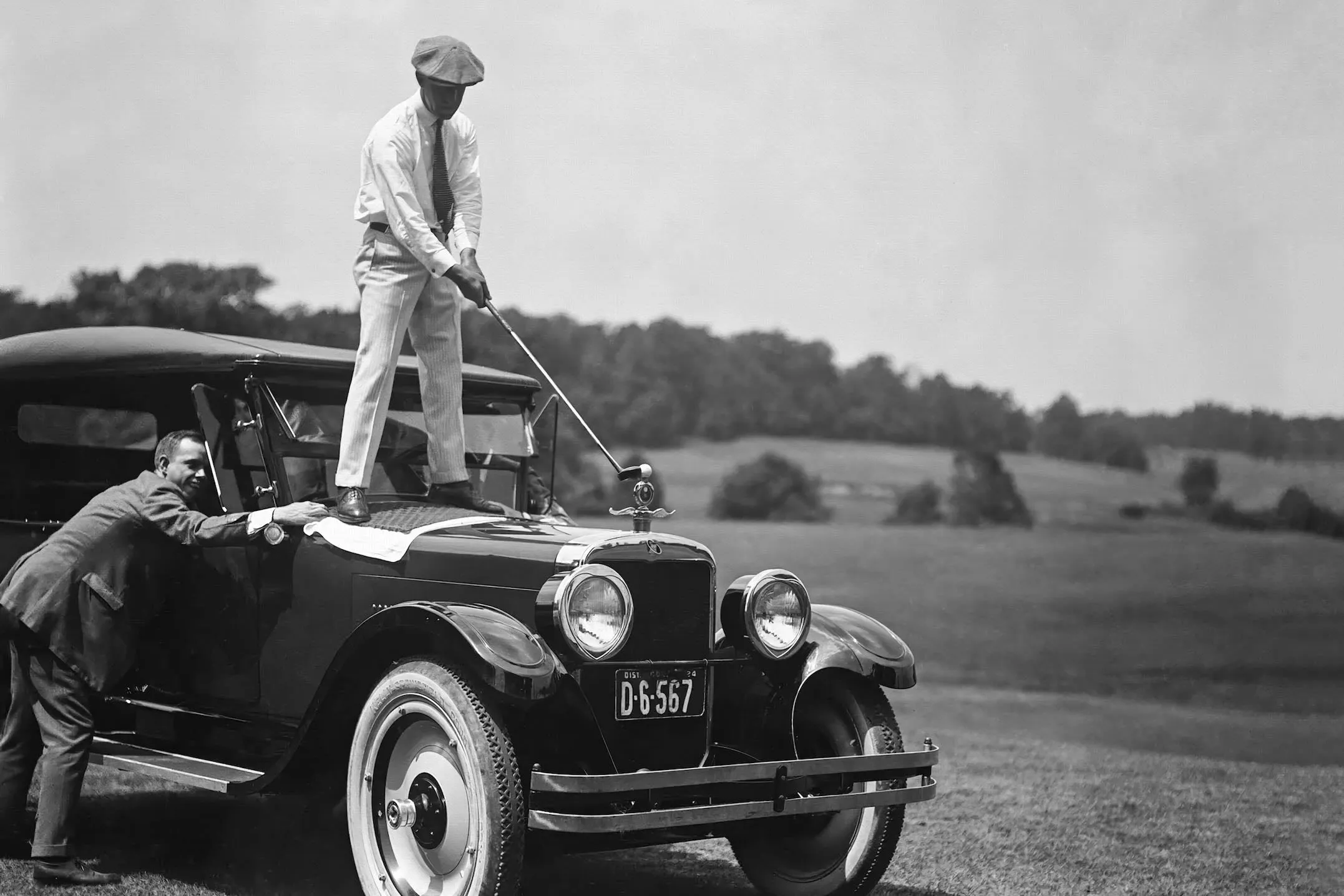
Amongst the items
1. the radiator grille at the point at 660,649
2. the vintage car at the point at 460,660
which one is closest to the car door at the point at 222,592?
the vintage car at the point at 460,660

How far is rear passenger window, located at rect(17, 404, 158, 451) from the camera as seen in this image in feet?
19.5

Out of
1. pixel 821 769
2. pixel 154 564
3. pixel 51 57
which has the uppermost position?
pixel 51 57

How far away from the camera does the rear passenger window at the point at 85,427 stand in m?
5.93

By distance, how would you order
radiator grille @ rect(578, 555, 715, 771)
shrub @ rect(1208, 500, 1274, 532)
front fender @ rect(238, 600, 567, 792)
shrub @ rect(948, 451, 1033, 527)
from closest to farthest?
front fender @ rect(238, 600, 567, 792), radiator grille @ rect(578, 555, 715, 771), shrub @ rect(1208, 500, 1274, 532), shrub @ rect(948, 451, 1033, 527)

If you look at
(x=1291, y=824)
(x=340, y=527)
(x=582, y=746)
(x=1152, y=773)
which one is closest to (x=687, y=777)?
(x=582, y=746)

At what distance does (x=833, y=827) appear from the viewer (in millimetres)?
4719

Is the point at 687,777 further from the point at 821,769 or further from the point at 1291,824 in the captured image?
the point at 1291,824

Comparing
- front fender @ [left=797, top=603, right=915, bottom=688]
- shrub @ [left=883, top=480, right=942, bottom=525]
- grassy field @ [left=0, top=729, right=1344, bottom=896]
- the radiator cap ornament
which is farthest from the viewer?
shrub @ [left=883, top=480, right=942, bottom=525]

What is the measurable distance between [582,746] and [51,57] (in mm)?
11230

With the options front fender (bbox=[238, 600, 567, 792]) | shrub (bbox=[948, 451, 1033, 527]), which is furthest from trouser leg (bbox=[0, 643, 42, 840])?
shrub (bbox=[948, 451, 1033, 527])

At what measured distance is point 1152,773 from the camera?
25.9 ft

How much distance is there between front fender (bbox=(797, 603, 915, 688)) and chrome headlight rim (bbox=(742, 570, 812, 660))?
3.0 inches

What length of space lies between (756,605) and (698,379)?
9.99 metres

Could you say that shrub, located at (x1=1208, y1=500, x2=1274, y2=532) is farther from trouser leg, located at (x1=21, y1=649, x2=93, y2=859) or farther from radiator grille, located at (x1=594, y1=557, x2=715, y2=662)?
trouser leg, located at (x1=21, y1=649, x2=93, y2=859)
